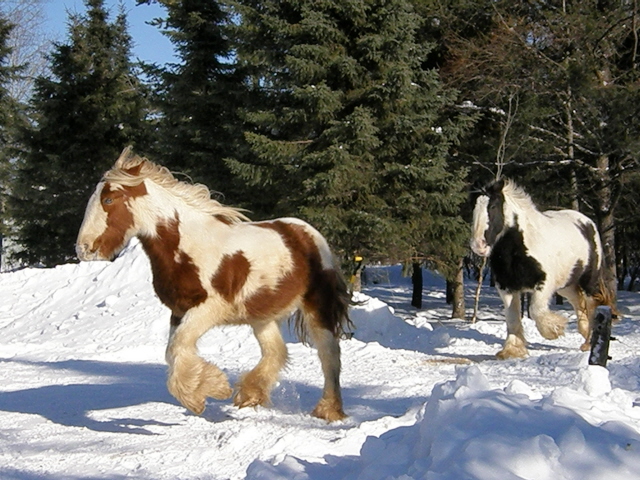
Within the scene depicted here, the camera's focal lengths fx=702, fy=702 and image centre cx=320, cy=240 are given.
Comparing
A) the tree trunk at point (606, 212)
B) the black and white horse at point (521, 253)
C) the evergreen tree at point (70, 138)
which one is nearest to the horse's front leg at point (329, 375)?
the black and white horse at point (521, 253)

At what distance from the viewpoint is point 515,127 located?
1789 centimetres

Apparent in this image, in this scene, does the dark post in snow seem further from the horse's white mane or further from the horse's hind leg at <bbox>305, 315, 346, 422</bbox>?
the horse's white mane

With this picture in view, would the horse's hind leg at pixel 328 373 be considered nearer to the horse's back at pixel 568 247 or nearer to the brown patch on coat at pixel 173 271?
the brown patch on coat at pixel 173 271

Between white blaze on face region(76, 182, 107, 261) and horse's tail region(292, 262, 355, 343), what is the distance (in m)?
1.95

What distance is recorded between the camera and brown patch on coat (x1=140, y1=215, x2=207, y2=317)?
590cm

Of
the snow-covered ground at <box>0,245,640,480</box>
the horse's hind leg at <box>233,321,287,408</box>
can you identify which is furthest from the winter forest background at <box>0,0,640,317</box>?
the horse's hind leg at <box>233,321,287,408</box>

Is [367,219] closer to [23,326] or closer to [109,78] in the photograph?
[23,326]

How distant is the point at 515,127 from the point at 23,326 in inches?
490

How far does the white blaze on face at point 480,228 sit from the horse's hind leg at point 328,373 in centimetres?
371

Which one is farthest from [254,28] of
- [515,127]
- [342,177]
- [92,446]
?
[92,446]

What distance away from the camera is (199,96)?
17750 millimetres

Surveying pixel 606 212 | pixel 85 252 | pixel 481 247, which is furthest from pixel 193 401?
pixel 606 212

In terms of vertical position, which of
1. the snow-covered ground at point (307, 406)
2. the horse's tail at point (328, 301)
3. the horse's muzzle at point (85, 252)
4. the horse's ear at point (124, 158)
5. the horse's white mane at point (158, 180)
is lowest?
the snow-covered ground at point (307, 406)

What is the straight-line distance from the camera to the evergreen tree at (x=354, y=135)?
1404cm
